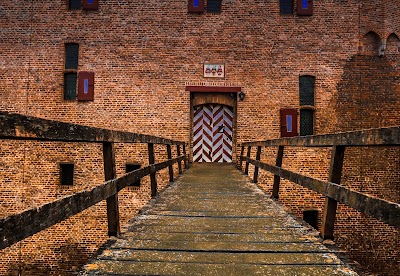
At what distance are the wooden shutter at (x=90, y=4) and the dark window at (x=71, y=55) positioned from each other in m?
1.29

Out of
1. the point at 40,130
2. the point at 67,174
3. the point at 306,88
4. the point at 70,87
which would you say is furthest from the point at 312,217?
the point at 40,130

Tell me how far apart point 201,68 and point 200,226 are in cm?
792

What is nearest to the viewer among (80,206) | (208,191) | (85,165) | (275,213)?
(80,206)

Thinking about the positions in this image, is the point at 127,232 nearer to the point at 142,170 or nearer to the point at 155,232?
the point at 155,232

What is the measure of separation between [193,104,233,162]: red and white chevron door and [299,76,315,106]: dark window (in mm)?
2421

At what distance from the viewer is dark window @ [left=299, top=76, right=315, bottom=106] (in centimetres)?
1027

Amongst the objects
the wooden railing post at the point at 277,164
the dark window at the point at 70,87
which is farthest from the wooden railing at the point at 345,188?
the dark window at the point at 70,87

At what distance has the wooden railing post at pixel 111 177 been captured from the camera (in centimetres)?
245

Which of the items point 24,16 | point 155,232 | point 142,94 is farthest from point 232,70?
point 155,232

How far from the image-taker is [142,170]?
342 centimetres

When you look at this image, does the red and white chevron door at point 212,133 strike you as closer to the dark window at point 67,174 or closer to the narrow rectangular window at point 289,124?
the narrow rectangular window at point 289,124

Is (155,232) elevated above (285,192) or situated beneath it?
elevated above

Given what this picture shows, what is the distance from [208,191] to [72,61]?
7.85 metres

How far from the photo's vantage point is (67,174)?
10102mm
